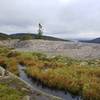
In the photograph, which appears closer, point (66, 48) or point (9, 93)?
point (9, 93)

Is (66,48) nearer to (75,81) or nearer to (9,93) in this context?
(75,81)

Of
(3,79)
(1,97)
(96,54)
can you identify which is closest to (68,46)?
(96,54)

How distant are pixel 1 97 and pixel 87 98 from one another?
862cm

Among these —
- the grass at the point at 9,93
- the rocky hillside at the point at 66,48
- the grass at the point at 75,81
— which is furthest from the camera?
the rocky hillside at the point at 66,48

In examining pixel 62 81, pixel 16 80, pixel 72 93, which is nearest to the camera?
pixel 16 80

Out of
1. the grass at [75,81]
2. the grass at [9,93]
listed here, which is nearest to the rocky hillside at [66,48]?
the grass at [75,81]

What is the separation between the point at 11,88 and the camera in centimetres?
2341

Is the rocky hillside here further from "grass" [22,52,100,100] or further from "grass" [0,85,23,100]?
"grass" [0,85,23,100]

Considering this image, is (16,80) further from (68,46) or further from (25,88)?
(68,46)

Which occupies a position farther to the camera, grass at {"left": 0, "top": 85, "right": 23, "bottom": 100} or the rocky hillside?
the rocky hillside

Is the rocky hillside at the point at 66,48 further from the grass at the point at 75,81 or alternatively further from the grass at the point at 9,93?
the grass at the point at 9,93

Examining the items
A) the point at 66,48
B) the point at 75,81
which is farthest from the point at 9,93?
the point at 66,48

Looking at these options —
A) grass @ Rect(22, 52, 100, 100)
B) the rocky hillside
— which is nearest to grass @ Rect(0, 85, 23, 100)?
grass @ Rect(22, 52, 100, 100)

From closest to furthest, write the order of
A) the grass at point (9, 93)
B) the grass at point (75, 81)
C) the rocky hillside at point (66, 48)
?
the grass at point (9, 93) < the grass at point (75, 81) < the rocky hillside at point (66, 48)
